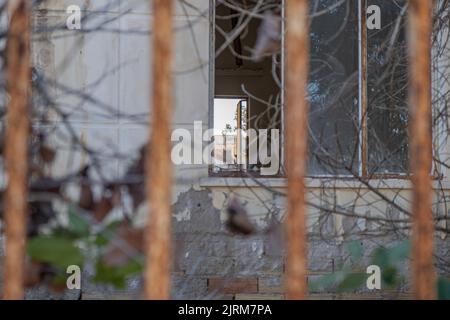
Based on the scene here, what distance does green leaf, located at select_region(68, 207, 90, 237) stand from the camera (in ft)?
4.02

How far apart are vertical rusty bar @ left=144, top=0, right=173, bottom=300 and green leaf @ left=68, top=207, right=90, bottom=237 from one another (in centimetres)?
26

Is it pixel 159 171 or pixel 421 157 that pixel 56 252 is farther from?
pixel 421 157

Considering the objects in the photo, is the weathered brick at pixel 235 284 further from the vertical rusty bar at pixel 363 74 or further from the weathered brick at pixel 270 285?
the vertical rusty bar at pixel 363 74

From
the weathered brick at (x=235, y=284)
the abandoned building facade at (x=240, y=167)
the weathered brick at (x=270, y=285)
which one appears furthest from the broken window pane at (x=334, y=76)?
the weathered brick at (x=235, y=284)

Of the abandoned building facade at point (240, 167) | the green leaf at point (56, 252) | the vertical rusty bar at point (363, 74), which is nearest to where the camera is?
the green leaf at point (56, 252)

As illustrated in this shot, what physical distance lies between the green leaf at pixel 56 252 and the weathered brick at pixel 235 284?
2925 mm

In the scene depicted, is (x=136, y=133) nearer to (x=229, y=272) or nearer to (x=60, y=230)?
(x=229, y=272)

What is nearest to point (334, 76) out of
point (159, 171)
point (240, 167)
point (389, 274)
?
point (240, 167)

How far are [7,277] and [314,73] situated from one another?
350cm

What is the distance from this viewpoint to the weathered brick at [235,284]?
159 inches

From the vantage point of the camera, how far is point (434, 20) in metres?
4.02

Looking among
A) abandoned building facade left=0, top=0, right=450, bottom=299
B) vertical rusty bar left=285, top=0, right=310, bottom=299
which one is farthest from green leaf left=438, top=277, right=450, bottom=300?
abandoned building facade left=0, top=0, right=450, bottom=299

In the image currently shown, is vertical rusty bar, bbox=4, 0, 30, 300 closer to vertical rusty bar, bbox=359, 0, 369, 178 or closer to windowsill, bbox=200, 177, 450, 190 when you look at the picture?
windowsill, bbox=200, 177, 450, 190
